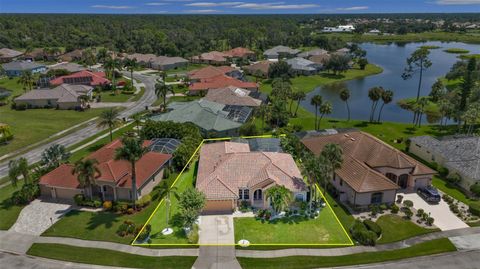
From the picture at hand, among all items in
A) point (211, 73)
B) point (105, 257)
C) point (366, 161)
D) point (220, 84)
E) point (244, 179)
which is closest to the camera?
point (105, 257)

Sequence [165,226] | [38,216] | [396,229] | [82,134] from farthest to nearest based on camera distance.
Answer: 1. [82,134]
2. [38,216]
3. [165,226]
4. [396,229]

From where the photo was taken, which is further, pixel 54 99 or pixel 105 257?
pixel 54 99

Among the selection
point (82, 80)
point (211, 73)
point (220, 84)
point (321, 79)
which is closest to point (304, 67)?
point (321, 79)

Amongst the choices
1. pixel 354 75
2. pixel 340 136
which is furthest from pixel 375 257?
pixel 354 75

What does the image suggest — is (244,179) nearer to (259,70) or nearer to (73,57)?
(259,70)

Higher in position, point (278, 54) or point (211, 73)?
point (278, 54)

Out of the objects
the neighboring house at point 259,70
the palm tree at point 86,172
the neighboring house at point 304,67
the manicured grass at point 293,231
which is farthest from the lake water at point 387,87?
the palm tree at point 86,172

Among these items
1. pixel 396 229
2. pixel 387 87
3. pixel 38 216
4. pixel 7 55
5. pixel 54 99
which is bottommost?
pixel 396 229
